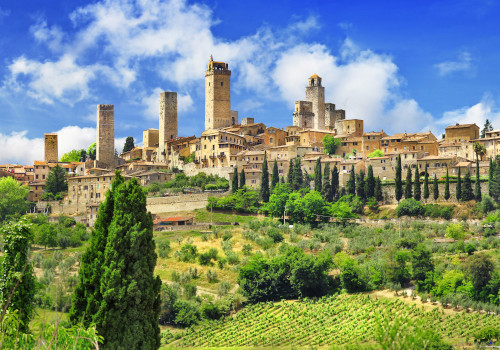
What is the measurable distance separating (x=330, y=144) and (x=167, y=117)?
24758 millimetres

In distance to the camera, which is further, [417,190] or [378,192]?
[378,192]

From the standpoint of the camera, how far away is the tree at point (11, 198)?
70938 millimetres

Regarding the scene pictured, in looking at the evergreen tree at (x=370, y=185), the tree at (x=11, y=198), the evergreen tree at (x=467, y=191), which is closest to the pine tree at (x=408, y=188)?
the evergreen tree at (x=370, y=185)

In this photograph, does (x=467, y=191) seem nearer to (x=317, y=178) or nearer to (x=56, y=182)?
(x=317, y=178)

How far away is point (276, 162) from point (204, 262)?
2297 centimetres

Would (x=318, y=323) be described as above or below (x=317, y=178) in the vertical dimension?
below

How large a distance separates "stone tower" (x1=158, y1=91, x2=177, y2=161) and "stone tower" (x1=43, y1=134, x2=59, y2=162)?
1430cm

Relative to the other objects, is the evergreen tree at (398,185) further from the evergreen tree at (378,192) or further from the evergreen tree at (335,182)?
the evergreen tree at (335,182)

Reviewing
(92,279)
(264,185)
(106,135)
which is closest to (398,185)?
(264,185)

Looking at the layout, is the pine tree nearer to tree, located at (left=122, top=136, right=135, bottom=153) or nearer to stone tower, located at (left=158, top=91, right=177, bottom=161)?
stone tower, located at (left=158, top=91, right=177, bottom=161)

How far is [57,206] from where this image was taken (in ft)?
248

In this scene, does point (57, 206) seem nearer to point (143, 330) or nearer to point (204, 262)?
point (204, 262)

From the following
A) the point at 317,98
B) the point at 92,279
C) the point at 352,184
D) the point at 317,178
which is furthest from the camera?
the point at 317,98

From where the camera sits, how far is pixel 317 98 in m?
103
